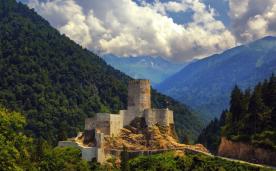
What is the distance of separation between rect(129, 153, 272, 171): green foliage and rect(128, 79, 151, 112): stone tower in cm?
1041

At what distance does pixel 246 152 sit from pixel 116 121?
768 inches

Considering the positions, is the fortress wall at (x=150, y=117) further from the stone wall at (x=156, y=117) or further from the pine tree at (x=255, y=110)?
the pine tree at (x=255, y=110)

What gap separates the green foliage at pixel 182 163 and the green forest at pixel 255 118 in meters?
6.54

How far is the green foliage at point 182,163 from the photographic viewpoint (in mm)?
74812

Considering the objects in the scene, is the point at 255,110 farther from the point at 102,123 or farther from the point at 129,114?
the point at 102,123

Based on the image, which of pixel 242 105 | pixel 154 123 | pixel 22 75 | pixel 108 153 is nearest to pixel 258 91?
A: pixel 242 105

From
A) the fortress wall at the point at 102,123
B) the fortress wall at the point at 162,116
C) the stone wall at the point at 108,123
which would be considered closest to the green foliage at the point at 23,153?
the fortress wall at the point at 102,123

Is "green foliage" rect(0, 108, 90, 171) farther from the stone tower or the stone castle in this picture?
the stone tower

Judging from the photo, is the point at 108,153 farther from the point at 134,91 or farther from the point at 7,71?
the point at 7,71

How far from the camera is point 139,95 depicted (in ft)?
297

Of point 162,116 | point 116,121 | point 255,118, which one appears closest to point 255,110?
point 255,118

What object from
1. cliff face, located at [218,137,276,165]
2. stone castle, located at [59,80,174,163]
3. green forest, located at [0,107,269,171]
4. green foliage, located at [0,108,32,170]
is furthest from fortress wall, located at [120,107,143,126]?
green foliage, located at [0,108,32,170]

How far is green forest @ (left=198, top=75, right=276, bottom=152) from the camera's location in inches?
3169

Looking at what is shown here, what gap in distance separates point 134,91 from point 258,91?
62.5 ft
